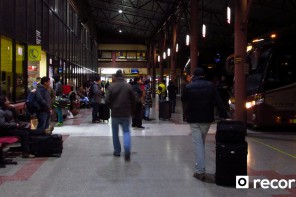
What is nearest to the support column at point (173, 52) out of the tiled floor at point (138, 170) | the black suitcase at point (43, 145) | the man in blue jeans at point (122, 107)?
the tiled floor at point (138, 170)

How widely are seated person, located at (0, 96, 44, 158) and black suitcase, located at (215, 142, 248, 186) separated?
4441 mm

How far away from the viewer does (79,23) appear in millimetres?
35094

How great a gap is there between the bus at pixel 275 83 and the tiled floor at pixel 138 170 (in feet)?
5.93

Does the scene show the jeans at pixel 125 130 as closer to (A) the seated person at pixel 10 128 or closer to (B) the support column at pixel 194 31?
(A) the seated person at pixel 10 128

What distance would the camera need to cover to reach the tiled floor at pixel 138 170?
6.96 metres

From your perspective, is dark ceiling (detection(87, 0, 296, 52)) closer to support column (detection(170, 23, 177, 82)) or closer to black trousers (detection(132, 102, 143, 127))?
support column (detection(170, 23, 177, 82))

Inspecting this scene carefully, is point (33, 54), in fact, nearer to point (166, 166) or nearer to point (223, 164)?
point (166, 166)

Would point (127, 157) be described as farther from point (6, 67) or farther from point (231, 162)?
point (6, 67)

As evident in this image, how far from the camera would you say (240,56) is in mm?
14523

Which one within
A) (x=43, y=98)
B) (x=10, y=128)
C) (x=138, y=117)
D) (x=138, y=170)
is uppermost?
(x=43, y=98)

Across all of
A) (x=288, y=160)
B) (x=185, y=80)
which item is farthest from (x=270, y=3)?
(x=288, y=160)

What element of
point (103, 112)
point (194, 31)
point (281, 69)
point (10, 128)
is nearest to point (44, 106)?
point (10, 128)

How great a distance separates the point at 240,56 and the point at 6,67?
725 centimetres

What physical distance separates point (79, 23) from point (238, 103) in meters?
22.7
